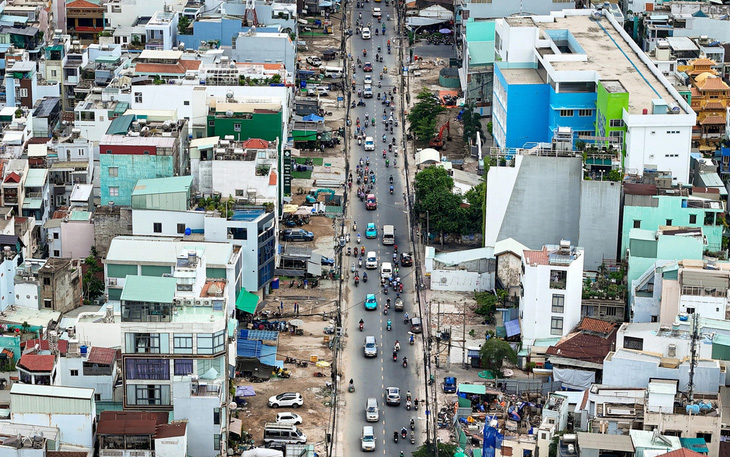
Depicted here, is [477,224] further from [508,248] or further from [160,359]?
[160,359]

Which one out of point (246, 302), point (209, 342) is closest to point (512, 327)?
point (246, 302)

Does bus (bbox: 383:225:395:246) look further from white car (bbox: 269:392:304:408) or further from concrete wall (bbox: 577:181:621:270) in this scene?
white car (bbox: 269:392:304:408)

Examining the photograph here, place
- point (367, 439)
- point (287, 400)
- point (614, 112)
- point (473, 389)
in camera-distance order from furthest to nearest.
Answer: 1. point (614, 112)
2. point (473, 389)
3. point (287, 400)
4. point (367, 439)

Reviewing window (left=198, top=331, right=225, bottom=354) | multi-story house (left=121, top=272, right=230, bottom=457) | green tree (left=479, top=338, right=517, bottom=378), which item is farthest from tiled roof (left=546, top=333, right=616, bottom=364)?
window (left=198, top=331, right=225, bottom=354)

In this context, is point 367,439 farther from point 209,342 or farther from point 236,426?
point 209,342

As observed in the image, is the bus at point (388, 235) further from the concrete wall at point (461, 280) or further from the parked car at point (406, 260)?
the concrete wall at point (461, 280)

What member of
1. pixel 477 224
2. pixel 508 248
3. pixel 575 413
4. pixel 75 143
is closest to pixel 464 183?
pixel 477 224
